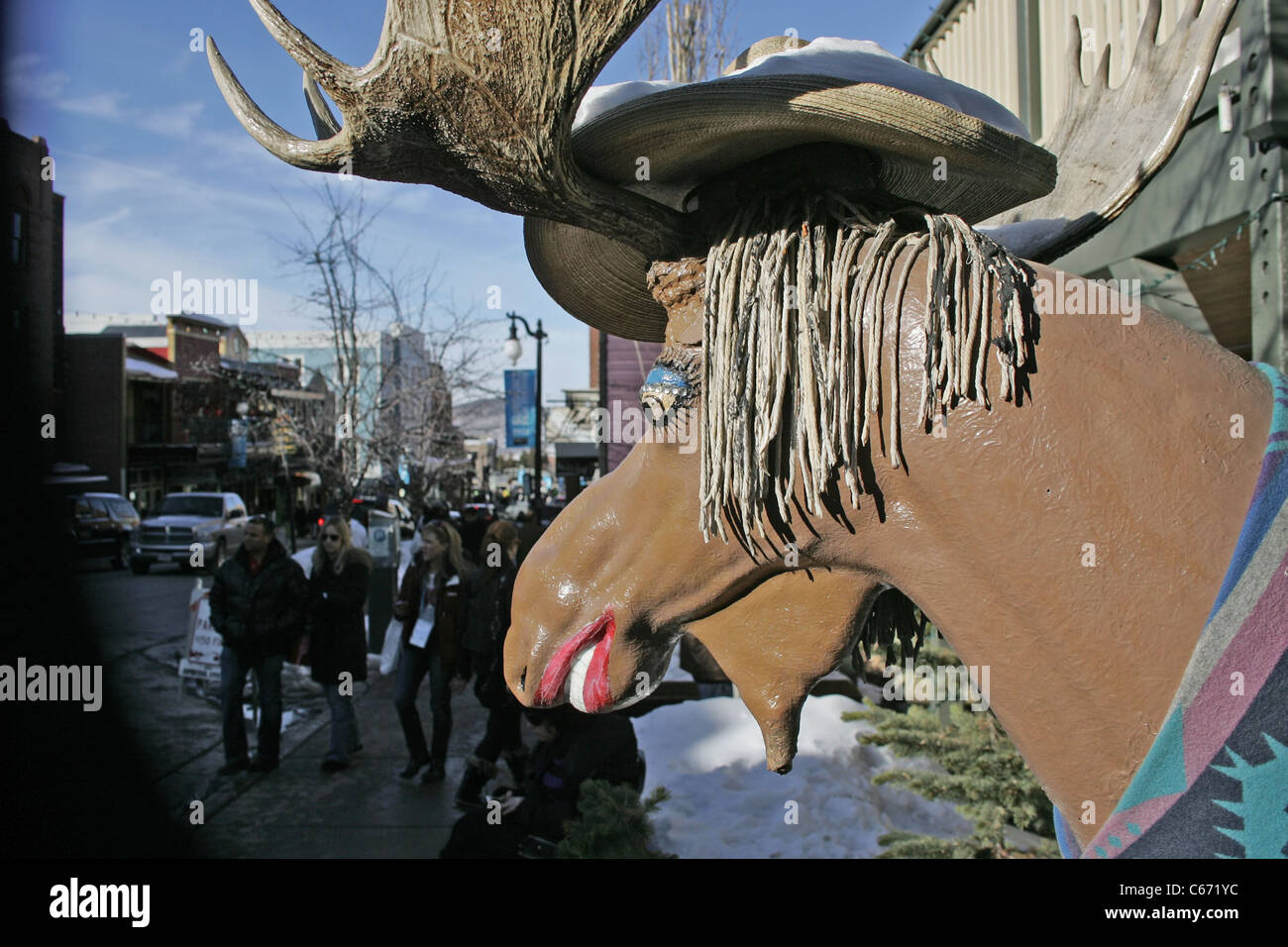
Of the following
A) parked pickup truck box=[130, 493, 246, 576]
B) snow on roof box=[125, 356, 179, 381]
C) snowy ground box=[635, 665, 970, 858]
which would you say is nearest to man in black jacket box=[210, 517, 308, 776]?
snowy ground box=[635, 665, 970, 858]

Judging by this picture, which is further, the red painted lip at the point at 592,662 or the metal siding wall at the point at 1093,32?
the metal siding wall at the point at 1093,32

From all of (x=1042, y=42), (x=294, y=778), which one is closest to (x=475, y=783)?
(x=294, y=778)

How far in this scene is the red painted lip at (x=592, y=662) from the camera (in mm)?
1296

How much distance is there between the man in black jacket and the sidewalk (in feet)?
0.97

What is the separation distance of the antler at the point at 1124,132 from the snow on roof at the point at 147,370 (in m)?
35.0

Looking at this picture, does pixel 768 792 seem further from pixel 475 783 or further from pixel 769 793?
pixel 475 783

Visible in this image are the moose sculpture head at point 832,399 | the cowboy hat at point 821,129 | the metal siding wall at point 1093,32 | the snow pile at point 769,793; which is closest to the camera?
the moose sculpture head at point 832,399

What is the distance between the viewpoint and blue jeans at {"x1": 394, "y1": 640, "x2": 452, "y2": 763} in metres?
6.91

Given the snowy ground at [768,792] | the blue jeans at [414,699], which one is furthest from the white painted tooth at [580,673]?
the blue jeans at [414,699]

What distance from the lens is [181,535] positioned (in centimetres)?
2136

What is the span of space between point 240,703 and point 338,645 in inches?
35.5

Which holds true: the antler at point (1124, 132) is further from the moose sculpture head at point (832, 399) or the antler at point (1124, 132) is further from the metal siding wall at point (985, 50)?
the metal siding wall at point (985, 50)

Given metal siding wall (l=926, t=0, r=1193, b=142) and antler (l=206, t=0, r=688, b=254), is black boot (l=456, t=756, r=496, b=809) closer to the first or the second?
metal siding wall (l=926, t=0, r=1193, b=142)

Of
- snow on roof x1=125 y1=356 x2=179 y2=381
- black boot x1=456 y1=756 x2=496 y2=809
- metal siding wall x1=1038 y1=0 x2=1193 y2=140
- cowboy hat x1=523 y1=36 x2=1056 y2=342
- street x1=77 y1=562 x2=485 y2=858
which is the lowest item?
street x1=77 y1=562 x2=485 y2=858
